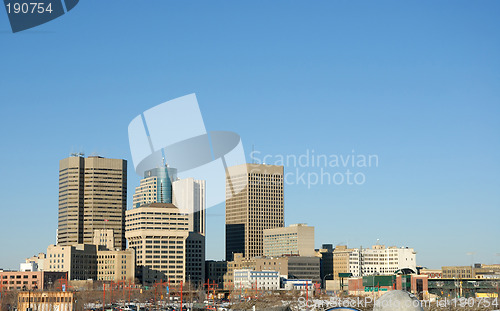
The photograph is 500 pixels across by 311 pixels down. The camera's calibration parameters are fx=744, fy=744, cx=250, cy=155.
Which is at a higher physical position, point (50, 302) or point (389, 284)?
point (50, 302)

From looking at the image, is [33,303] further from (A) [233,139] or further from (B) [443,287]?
(B) [443,287]

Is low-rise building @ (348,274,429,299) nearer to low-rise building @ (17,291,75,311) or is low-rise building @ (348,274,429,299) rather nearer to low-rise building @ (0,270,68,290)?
low-rise building @ (17,291,75,311)

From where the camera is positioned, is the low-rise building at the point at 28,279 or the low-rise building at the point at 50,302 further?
the low-rise building at the point at 28,279

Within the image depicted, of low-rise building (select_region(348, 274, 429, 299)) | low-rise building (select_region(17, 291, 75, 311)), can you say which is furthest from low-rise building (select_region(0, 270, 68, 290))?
low-rise building (select_region(17, 291, 75, 311))

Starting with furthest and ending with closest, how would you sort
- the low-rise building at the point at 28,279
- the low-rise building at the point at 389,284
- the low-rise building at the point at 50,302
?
the low-rise building at the point at 28,279 < the low-rise building at the point at 389,284 < the low-rise building at the point at 50,302

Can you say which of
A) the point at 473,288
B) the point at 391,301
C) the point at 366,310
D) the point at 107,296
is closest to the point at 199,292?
the point at 107,296

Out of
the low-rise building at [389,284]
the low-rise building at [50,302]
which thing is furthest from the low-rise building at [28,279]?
the low-rise building at [50,302]

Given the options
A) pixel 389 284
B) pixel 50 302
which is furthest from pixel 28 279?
pixel 50 302

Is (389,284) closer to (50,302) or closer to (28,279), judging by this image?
(50,302)

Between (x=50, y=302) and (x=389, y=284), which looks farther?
(x=389, y=284)

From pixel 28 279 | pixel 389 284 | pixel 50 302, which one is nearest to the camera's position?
pixel 50 302

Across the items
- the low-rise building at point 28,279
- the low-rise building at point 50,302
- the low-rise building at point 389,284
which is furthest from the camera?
the low-rise building at point 28,279

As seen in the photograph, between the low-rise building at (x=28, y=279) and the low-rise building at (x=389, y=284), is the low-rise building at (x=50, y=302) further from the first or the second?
the low-rise building at (x=28, y=279)

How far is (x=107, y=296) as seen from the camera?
155 meters
